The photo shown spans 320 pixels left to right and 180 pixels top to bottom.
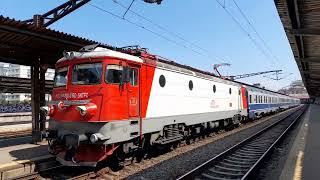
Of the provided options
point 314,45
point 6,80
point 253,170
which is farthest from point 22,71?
point 253,170

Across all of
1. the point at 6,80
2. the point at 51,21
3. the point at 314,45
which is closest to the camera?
the point at 51,21

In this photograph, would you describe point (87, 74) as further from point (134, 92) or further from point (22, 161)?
point (22, 161)

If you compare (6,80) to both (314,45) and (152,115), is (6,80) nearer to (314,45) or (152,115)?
(152,115)

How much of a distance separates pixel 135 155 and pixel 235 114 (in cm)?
1247

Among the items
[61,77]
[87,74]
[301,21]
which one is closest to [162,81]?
[87,74]

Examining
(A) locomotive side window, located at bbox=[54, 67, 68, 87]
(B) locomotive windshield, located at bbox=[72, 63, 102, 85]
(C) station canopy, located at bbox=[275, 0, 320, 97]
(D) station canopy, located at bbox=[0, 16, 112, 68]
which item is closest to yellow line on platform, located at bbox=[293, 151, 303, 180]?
(C) station canopy, located at bbox=[275, 0, 320, 97]

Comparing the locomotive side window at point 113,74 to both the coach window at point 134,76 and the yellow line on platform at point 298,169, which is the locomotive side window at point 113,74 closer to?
the coach window at point 134,76

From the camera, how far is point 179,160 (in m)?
12.6

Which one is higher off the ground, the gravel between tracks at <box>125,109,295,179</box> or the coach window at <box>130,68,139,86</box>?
the coach window at <box>130,68,139,86</box>

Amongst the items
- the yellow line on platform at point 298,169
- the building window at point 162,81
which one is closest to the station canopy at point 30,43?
the building window at point 162,81

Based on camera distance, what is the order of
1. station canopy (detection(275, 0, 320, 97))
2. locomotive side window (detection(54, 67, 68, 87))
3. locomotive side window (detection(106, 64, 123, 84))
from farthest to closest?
station canopy (detection(275, 0, 320, 97))
locomotive side window (detection(54, 67, 68, 87))
locomotive side window (detection(106, 64, 123, 84))

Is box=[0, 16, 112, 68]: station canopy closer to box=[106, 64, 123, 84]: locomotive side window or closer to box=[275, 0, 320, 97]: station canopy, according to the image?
box=[106, 64, 123, 84]: locomotive side window

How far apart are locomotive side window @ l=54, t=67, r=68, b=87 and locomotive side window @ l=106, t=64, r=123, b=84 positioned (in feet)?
5.06

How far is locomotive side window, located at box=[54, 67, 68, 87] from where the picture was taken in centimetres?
1110
